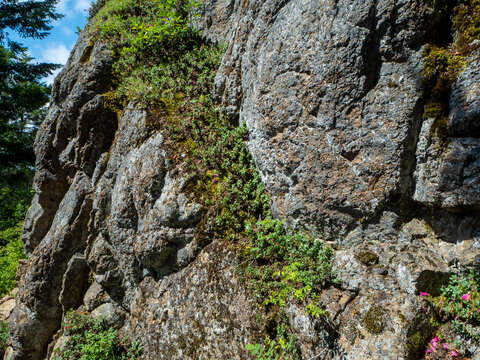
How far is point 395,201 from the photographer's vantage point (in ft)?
10.5

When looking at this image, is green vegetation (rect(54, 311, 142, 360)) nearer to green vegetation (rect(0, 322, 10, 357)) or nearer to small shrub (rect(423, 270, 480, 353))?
green vegetation (rect(0, 322, 10, 357))

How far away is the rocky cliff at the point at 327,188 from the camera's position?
2865 mm

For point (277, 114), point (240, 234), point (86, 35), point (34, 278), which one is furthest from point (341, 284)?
point (86, 35)

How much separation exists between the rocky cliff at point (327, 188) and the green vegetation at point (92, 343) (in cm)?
23

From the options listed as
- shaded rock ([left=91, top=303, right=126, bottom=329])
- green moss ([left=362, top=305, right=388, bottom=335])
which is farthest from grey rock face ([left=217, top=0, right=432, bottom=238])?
shaded rock ([left=91, top=303, right=126, bottom=329])

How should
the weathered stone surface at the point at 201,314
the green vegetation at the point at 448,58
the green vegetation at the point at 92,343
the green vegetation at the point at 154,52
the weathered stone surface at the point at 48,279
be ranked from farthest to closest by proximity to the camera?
1. the weathered stone surface at the point at 48,279
2. the green vegetation at the point at 154,52
3. the green vegetation at the point at 92,343
4. the weathered stone surface at the point at 201,314
5. the green vegetation at the point at 448,58

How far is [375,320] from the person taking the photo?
283cm

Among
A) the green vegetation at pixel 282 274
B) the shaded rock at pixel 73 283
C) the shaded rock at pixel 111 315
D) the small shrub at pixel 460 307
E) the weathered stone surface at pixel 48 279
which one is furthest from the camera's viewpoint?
the weathered stone surface at pixel 48 279

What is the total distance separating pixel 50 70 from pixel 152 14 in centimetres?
1071

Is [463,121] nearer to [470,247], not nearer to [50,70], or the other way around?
[470,247]

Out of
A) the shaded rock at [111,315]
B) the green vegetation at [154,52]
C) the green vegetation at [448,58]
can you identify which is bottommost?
the shaded rock at [111,315]

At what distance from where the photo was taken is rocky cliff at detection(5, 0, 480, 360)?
2865mm

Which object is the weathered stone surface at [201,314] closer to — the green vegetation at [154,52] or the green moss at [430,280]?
the green moss at [430,280]

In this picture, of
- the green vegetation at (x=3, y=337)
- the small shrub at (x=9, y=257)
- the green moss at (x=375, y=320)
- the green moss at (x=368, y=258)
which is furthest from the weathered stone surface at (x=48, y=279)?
the green moss at (x=375, y=320)
